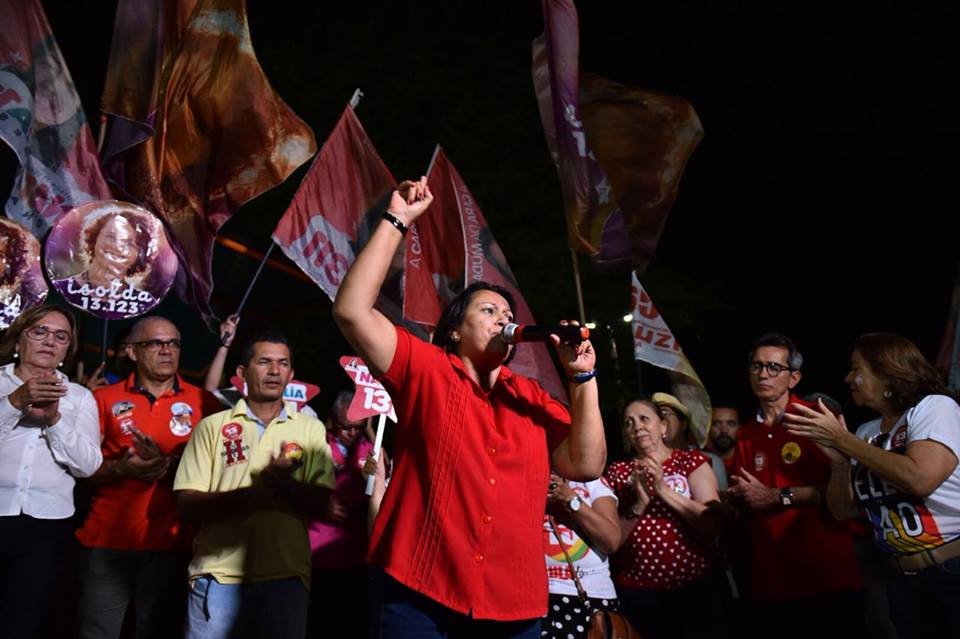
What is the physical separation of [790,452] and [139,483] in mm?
3950

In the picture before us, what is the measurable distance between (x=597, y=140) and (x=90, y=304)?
15.6 feet

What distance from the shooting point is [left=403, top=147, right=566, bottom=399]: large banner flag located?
277 inches

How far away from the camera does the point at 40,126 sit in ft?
20.2

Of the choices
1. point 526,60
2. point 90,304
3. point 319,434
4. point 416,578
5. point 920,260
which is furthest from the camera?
point 526,60

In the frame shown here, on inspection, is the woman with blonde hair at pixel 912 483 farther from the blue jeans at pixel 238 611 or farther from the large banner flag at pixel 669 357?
the large banner flag at pixel 669 357

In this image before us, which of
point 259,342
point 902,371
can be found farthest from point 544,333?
point 259,342

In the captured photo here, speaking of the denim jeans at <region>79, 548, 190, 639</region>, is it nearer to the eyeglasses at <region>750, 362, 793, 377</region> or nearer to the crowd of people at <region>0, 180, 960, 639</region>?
the crowd of people at <region>0, 180, 960, 639</region>

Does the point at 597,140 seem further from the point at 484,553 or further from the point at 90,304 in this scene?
the point at 484,553

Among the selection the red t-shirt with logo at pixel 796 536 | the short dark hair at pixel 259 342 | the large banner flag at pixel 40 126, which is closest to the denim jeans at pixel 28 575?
the short dark hair at pixel 259 342

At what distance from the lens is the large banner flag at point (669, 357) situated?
25.0ft

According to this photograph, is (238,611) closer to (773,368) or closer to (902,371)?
(773,368)

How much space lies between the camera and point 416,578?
2875 millimetres

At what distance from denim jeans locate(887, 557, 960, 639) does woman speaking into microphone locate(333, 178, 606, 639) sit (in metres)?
1.93

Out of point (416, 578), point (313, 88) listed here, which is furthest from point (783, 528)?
point (313, 88)
